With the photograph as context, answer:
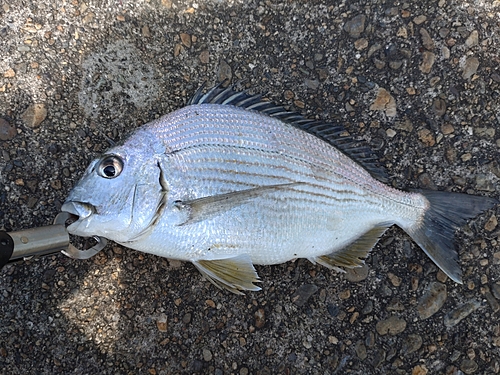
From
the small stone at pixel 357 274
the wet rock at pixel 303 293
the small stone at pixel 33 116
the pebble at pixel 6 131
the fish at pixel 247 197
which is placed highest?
the small stone at pixel 33 116

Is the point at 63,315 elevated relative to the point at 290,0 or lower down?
lower down

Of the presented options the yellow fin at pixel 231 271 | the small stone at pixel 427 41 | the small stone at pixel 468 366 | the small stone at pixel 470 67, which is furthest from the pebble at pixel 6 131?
the small stone at pixel 468 366

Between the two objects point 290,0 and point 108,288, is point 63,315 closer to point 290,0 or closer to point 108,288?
point 108,288

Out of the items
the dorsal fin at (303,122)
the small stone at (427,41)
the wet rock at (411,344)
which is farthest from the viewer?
the small stone at (427,41)

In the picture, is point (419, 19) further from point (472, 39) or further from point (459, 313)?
point (459, 313)

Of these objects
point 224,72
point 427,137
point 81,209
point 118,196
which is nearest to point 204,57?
point 224,72

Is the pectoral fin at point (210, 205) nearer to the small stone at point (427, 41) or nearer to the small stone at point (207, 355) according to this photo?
the small stone at point (207, 355)

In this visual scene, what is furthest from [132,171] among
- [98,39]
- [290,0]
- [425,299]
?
[425,299]
